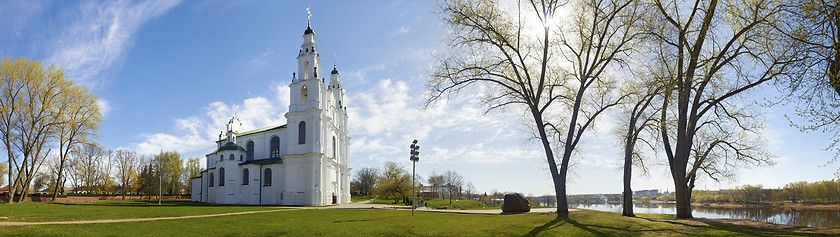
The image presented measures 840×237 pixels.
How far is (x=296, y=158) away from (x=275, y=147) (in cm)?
553

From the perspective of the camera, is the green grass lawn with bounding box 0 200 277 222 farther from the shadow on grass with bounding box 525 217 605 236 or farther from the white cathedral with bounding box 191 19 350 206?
the shadow on grass with bounding box 525 217 605 236

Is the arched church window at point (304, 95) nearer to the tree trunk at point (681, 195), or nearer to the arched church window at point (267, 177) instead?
the arched church window at point (267, 177)

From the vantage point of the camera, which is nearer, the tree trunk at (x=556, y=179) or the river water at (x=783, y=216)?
the tree trunk at (x=556, y=179)

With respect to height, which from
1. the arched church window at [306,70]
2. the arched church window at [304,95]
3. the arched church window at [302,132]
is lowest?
the arched church window at [302,132]

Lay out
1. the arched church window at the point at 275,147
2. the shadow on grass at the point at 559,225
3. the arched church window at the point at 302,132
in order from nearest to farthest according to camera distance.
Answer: the shadow on grass at the point at 559,225
the arched church window at the point at 302,132
the arched church window at the point at 275,147

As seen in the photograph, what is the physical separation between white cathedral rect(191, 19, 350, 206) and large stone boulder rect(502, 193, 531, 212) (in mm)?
22426

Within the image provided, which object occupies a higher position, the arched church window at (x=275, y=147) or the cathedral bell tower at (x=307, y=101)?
the cathedral bell tower at (x=307, y=101)

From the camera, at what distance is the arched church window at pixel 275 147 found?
159 feet

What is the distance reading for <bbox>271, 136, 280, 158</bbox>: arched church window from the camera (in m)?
48.4

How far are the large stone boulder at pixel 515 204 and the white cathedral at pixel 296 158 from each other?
2243 cm

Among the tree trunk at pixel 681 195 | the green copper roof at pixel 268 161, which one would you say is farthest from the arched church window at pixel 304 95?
the tree trunk at pixel 681 195

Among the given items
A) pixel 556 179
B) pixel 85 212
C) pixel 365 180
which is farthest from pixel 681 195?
pixel 365 180

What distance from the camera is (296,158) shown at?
44.5 m

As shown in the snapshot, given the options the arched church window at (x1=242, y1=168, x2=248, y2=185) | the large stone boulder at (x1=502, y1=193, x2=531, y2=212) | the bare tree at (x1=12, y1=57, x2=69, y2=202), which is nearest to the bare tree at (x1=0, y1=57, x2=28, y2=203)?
the bare tree at (x1=12, y1=57, x2=69, y2=202)
